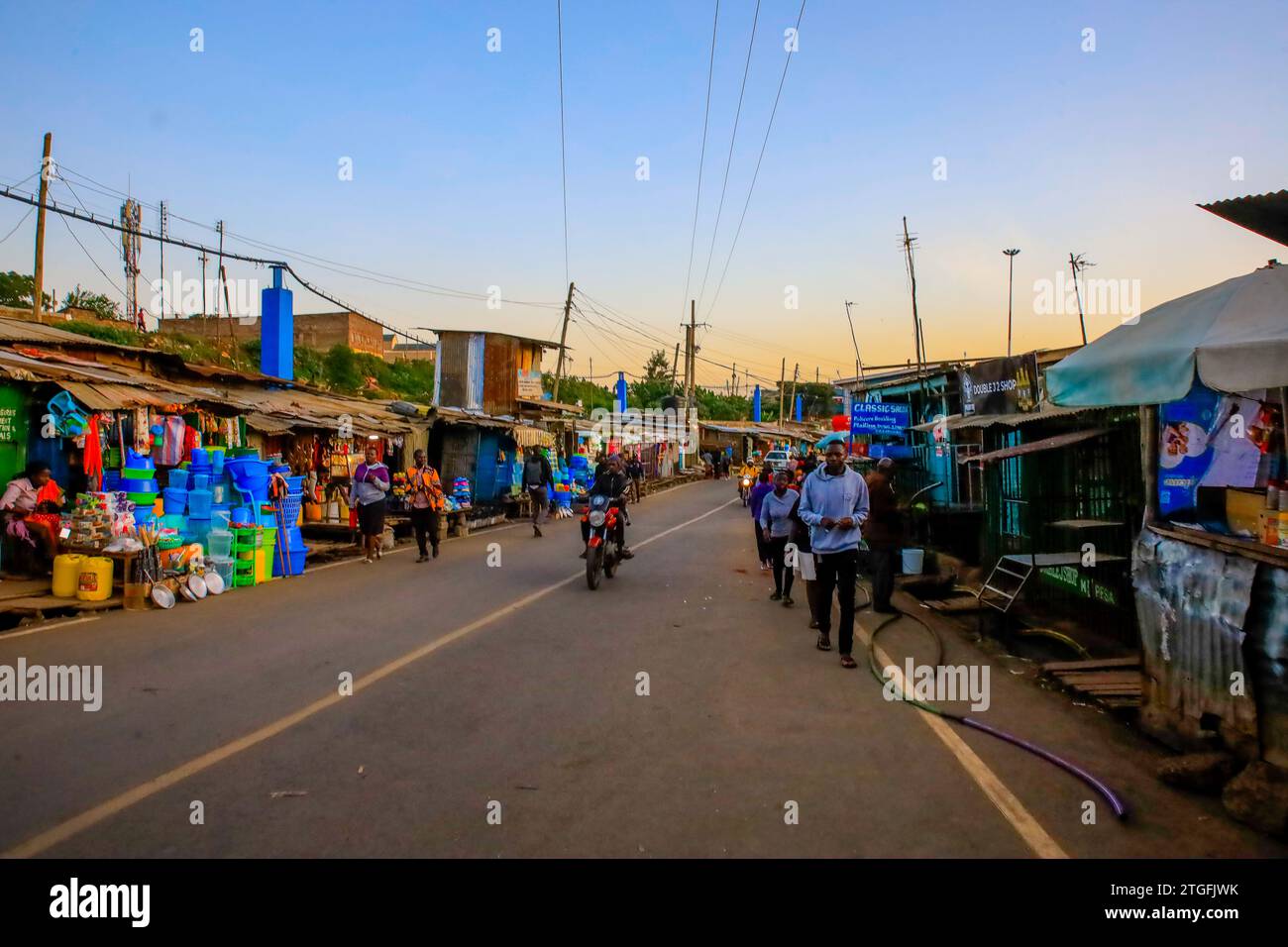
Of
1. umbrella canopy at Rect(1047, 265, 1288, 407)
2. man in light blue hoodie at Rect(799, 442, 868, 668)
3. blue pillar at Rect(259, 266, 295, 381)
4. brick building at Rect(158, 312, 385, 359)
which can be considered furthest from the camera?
brick building at Rect(158, 312, 385, 359)

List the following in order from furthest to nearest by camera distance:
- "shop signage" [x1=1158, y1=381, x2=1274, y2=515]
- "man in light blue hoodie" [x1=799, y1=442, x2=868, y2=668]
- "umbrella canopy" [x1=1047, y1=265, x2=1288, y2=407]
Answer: "man in light blue hoodie" [x1=799, y1=442, x2=868, y2=668]
"shop signage" [x1=1158, y1=381, x2=1274, y2=515]
"umbrella canopy" [x1=1047, y1=265, x2=1288, y2=407]

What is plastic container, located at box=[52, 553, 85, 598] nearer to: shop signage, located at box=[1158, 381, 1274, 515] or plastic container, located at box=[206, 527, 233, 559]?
plastic container, located at box=[206, 527, 233, 559]

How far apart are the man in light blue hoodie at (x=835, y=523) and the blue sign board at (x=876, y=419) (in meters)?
8.51

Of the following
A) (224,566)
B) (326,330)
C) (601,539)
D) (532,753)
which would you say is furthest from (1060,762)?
(326,330)

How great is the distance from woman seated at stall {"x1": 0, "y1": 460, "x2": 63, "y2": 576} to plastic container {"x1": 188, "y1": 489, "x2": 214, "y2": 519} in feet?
5.06

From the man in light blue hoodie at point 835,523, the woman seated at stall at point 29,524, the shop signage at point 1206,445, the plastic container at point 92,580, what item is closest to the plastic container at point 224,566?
the plastic container at point 92,580

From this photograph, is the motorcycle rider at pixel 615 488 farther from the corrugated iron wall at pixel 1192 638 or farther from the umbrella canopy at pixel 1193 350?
the corrugated iron wall at pixel 1192 638

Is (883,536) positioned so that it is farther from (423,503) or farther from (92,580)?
(92,580)

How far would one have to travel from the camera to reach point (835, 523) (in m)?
7.14

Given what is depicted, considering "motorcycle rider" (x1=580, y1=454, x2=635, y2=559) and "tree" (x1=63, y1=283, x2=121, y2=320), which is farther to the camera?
"tree" (x1=63, y1=283, x2=121, y2=320)

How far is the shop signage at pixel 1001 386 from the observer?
11.9 metres

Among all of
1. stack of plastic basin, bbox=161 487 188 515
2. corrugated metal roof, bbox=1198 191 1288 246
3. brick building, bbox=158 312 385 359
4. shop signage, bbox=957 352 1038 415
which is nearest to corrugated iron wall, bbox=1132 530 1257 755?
corrugated metal roof, bbox=1198 191 1288 246

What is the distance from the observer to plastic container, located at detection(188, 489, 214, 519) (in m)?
10.6
